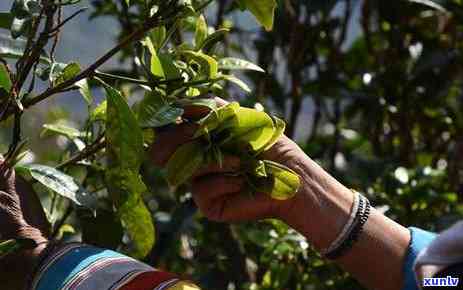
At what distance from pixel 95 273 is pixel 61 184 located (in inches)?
6.7

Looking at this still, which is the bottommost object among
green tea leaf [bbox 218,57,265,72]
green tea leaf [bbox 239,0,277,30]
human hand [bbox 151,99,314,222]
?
human hand [bbox 151,99,314,222]

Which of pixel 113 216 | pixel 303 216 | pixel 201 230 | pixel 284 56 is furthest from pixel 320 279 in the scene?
pixel 284 56

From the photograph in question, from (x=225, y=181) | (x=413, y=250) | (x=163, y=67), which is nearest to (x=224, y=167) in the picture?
(x=225, y=181)

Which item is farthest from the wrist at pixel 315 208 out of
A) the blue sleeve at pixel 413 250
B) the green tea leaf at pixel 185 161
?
the green tea leaf at pixel 185 161

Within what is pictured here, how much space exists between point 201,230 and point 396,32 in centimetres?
78

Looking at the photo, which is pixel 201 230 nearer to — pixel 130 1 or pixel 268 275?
pixel 268 275

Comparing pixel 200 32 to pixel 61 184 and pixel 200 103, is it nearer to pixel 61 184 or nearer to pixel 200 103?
pixel 200 103

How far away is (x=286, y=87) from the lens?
2562 millimetres

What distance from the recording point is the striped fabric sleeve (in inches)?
40.8

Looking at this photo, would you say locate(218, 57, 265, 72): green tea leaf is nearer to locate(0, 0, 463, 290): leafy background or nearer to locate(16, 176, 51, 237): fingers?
locate(16, 176, 51, 237): fingers

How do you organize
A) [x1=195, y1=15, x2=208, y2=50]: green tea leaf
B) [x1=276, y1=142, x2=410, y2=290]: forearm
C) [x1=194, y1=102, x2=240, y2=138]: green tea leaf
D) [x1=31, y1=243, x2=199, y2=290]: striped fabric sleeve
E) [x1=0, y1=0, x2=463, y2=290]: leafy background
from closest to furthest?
[x1=31, y1=243, x2=199, y2=290]: striped fabric sleeve → [x1=194, y1=102, x2=240, y2=138]: green tea leaf → [x1=195, y1=15, x2=208, y2=50]: green tea leaf → [x1=276, y1=142, x2=410, y2=290]: forearm → [x1=0, y1=0, x2=463, y2=290]: leafy background

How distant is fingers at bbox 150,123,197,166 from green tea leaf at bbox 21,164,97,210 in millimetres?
102

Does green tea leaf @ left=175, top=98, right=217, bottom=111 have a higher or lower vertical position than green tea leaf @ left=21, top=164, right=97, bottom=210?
higher

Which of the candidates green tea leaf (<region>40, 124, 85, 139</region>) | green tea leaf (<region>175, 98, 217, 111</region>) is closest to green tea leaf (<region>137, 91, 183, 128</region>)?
green tea leaf (<region>175, 98, 217, 111</region>)
